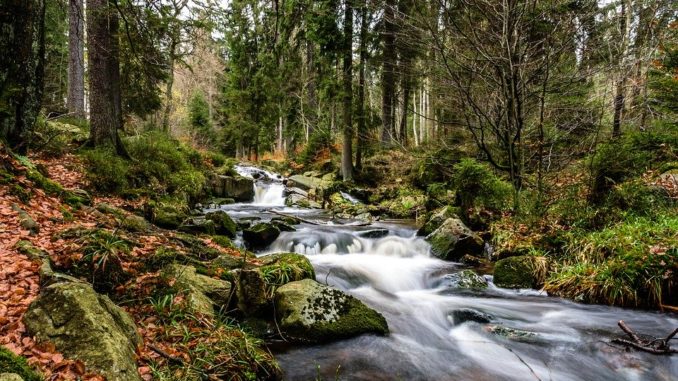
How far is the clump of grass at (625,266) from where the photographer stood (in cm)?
560

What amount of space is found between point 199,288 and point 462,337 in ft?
11.5

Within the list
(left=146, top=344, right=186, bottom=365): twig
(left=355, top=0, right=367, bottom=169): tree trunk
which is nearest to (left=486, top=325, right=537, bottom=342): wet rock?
(left=146, top=344, right=186, bottom=365): twig

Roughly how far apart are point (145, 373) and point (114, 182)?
6755 millimetres

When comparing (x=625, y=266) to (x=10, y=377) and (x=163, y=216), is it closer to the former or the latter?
(x=10, y=377)

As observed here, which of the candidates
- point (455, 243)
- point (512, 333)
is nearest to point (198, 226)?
point (455, 243)

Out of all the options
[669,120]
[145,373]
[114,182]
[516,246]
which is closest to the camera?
[145,373]

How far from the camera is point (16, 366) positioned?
2.29 metres

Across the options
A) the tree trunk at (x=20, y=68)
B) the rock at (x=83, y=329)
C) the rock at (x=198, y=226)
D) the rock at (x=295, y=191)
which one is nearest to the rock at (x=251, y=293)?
the rock at (x=83, y=329)

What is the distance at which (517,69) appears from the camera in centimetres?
725

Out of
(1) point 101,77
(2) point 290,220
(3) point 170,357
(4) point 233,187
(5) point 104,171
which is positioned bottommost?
(3) point 170,357

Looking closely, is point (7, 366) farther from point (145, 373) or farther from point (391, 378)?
point (391, 378)

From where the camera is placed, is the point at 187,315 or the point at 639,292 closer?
the point at 187,315

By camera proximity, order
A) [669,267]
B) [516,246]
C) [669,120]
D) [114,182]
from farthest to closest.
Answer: [669,120] < [114,182] < [516,246] < [669,267]

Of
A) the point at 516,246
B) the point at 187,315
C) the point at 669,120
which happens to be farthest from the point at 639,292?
→ the point at 669,120
